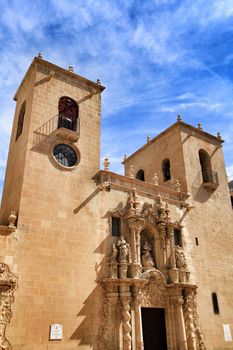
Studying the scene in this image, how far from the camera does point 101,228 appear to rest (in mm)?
15266

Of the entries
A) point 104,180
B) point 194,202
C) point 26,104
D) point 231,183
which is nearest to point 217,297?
point 194,202

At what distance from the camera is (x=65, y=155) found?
1597cm

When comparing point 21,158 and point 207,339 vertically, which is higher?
point 21,158

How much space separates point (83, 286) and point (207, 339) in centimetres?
744

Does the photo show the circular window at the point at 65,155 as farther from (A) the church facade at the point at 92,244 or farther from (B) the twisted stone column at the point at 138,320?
(B) the twisted stone column at the point at 138,320

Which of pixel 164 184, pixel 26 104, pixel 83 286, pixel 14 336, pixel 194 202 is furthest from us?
pixel 164 184

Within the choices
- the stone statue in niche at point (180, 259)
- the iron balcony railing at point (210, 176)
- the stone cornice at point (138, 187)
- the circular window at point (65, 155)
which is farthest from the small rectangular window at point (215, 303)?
the circular window at point (65, 155)

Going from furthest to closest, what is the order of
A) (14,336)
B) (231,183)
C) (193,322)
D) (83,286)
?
(231,183), (193,322), (83,286), (14,336)

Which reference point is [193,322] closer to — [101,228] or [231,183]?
[101,228]

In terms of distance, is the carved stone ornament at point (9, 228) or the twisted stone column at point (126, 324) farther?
the twisted stone column at point (126, 324)

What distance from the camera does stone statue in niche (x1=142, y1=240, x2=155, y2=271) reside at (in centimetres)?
1579

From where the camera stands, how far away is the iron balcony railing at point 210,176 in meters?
21.4

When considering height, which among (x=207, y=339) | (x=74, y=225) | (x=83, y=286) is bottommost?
Answer: (x=207, y=339)

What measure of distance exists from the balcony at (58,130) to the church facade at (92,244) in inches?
2.2
